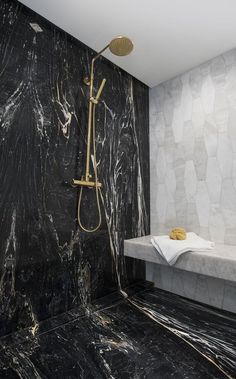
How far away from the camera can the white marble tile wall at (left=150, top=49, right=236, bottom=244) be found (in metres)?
1.86

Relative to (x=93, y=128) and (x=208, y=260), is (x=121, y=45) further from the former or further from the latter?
(x=208, y=260)

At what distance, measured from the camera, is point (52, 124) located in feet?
5.29

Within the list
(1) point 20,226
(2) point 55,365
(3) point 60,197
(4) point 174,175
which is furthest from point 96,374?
(4) point 174,175

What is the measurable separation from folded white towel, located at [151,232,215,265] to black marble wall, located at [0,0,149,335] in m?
0.47

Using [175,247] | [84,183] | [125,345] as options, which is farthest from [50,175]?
[125,345]

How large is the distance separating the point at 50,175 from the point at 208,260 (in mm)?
1213

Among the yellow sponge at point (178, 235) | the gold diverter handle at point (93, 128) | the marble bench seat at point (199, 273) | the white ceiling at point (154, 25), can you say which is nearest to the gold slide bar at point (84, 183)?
the gold diverter handle at point (93, 128)

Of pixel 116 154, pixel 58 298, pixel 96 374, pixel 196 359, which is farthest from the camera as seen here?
pixel 116 154

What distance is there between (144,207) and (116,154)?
2.08 feet

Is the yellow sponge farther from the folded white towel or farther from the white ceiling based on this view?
the white ceiling

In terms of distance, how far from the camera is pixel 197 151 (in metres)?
2.05

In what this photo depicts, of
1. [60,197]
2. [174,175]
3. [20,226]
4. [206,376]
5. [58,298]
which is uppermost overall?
[174,175]

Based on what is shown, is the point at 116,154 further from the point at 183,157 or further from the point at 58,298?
the point at 58,298

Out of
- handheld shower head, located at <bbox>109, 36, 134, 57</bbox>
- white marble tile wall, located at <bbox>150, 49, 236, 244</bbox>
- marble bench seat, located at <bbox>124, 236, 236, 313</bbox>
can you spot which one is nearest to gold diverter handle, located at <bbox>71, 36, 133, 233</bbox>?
handheld shower head, located at <bbox>109, 36, 134, 57</bbox>
